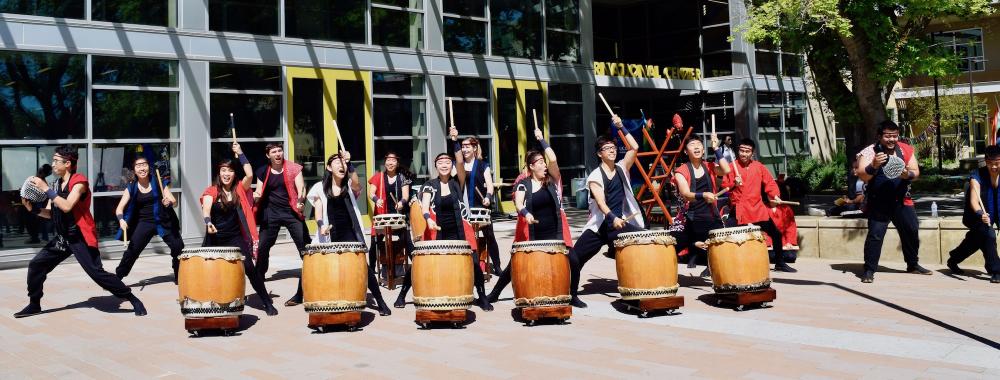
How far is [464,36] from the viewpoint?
2217 centimetres

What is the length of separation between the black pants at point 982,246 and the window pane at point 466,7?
13844mm

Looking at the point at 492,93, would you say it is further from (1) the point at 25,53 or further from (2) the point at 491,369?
(2) the point at 491,369

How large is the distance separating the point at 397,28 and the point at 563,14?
19.4 ft

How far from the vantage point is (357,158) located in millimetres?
19719

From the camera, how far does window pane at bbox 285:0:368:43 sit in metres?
18.9

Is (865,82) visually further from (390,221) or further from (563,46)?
(390,221)

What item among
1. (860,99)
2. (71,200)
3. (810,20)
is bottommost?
(71,200)

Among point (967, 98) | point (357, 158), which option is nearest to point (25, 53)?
point (357, 158)

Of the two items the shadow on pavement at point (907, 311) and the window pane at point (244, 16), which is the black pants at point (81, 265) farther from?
the window pane at point (244, 16)

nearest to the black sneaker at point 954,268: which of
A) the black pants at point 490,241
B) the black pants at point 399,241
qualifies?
the black pants at point 490,241

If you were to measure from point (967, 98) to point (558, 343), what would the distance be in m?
39.1

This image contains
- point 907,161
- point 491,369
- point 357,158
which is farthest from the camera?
point 357,158

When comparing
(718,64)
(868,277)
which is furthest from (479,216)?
(718,64)

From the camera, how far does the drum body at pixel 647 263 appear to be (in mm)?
8297
